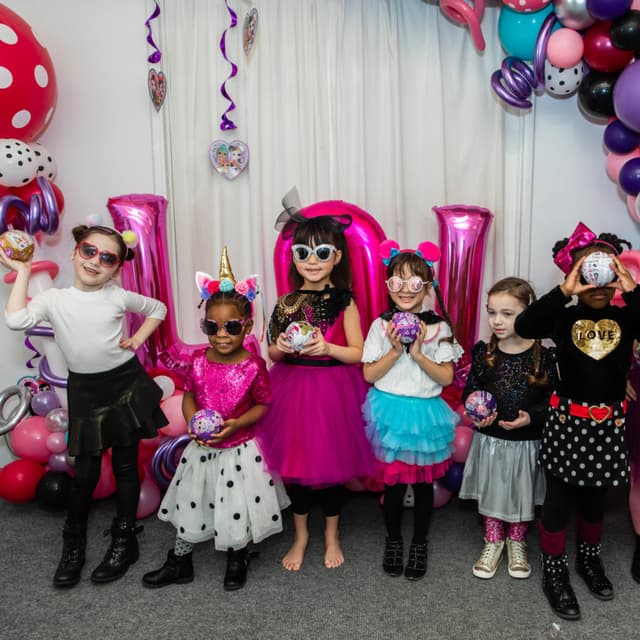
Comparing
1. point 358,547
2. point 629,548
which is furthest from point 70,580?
point 629,548

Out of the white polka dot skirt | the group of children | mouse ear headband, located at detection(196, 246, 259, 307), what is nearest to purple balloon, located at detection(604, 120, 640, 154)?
the group of children

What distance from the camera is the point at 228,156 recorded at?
348 cm

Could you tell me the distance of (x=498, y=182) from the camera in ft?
11.6

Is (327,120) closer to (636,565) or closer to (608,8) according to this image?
(608,8)

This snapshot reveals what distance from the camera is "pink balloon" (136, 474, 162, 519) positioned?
311cm

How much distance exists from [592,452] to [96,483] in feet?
6.83

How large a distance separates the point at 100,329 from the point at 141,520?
3.81 feet

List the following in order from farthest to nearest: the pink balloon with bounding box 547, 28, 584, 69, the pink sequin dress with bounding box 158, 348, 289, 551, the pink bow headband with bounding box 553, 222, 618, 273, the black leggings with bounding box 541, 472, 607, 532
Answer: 1. the pink balloon with bounding box 547, 28, 584, 69
2. the pink sequin dress with bounding box 158, 348, 289, 551
3. the black leggings with bounding box 541, 472, 607, 532
4. the pink bow headband with bounding box 553, 222, 618, 273

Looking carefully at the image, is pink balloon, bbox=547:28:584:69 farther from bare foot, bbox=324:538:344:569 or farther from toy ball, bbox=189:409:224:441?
bare foot, bbox=324:538:344:569

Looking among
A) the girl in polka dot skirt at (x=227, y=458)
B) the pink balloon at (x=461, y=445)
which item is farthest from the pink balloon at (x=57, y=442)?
the pink balloon at (x=461, y=445)

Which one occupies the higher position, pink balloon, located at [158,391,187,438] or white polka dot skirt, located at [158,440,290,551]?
pink balloon, located at [158,391,187,438]

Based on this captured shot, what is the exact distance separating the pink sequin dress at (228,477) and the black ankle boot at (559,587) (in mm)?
1112

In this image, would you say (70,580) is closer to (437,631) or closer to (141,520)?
(141,520)

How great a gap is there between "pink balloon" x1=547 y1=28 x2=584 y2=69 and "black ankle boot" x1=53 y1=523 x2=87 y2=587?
3143mm
